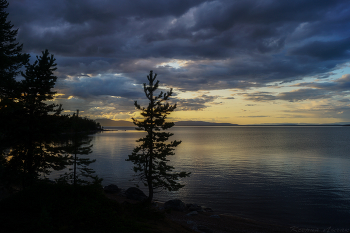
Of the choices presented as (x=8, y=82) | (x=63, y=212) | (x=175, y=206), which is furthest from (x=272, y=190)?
(x=8, y=82)

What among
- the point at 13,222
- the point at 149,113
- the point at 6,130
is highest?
the point at 149,113

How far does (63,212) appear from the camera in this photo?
494 inches

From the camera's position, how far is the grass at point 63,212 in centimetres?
1100

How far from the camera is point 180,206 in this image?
76.7ft

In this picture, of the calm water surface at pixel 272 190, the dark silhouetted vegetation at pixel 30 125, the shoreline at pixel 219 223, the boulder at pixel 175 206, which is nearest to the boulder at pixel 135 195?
the calm water surface at pixel 272 190

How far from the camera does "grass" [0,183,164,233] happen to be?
11000 mm

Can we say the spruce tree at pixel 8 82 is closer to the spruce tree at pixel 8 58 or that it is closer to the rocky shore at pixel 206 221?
the spruce tree at pixel 8 58

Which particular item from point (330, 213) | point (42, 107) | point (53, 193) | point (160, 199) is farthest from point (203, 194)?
point (42, 107)

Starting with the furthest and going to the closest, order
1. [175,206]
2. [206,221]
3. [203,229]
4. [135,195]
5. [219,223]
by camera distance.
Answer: [135,195], [175,206], [206,221], [219,223], [203,229]

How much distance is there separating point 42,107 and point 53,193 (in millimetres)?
10041

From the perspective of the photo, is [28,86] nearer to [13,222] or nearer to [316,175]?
[13,222]

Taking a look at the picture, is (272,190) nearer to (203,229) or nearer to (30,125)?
Answer: (203,229)

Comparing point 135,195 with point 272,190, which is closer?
point 135,195

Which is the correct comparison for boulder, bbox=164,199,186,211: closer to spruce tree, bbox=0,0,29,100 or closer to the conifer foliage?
the conifer foliage
